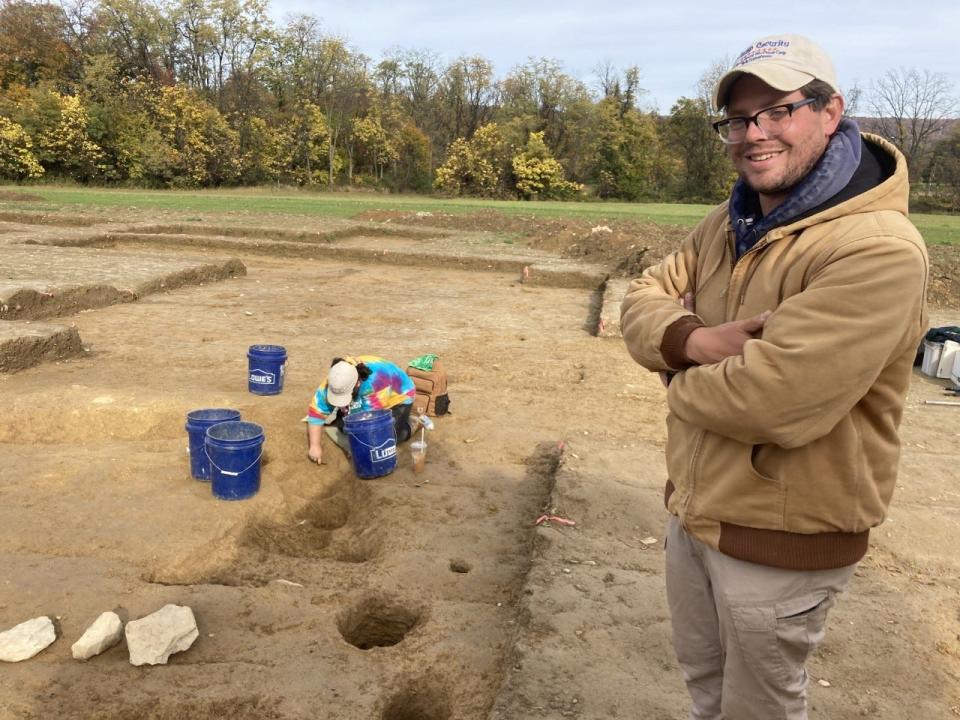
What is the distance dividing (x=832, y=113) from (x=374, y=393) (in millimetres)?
3858

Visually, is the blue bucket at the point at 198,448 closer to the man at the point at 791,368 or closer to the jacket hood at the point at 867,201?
the man at the point at 791,368

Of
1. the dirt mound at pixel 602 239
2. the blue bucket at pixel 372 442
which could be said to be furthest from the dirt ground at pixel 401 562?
the dirt mound at pixel 602 239

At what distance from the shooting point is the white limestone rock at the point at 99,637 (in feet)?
9.80

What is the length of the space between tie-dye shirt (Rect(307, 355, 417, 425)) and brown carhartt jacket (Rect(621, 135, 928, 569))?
346 centimetres

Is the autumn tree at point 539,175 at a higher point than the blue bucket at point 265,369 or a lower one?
higher

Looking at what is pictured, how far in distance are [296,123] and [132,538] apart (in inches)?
1802

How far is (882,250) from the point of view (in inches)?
60.2

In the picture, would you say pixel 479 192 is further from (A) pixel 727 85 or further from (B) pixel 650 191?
(A) pixel 727 85

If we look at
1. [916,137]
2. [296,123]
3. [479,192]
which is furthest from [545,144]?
[916,137]

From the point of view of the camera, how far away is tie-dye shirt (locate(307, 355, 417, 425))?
504 centimetres

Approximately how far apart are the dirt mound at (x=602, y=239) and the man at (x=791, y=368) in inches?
492

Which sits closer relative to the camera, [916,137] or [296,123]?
[296,123]

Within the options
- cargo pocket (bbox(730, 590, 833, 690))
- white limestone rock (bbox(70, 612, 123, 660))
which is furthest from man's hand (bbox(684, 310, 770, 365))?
white limestone rock (bbox(70, 612, 123, 660))

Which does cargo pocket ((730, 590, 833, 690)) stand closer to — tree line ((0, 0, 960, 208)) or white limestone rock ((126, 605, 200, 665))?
white limestone rock ((126, 605, 200, 665))
